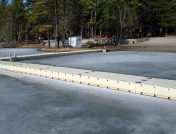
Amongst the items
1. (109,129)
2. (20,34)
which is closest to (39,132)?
(109,129)

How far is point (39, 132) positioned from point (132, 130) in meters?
1.66

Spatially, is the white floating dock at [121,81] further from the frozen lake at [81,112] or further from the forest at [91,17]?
the forest at [91,17]

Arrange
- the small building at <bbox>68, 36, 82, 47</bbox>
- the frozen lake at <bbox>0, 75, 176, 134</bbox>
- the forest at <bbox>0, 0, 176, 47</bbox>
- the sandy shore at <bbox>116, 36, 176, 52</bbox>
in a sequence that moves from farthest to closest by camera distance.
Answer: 1. the forest at <bbox>0, 0, 176, 47</bbox>
2. the small building at <bbox>68, 36, 82, 47</bbox>
3. the sandy shore at <bbox>116, 36, 176, 52</bbox>
4. the frozen lake at <bbox>0, 75, 176, 134</bbox>

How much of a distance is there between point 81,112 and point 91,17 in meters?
35.0

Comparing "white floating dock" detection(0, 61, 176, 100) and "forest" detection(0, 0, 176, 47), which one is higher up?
"forest" detection(0, 0, 176, 47)

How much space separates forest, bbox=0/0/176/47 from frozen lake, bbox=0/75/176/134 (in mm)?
22748

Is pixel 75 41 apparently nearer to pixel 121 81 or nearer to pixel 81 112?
pixel 121 81

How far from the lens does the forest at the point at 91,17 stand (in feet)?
110

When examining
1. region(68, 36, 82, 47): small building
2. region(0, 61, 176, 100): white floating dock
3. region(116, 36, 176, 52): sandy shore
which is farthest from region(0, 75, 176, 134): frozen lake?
region(68, 36, 82, 47): small building

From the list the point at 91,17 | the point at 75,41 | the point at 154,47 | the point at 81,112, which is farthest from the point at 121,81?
the point at 91,17

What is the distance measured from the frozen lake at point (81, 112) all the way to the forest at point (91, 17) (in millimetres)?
22748

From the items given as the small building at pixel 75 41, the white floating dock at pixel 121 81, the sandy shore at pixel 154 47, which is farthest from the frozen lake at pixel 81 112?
the small building at pixel 75 41

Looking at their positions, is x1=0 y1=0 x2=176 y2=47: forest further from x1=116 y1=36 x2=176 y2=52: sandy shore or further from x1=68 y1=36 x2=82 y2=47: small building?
x1=116 y1=36 x2=176 y2=52: sandy shore

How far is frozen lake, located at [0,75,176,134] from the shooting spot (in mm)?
5430
